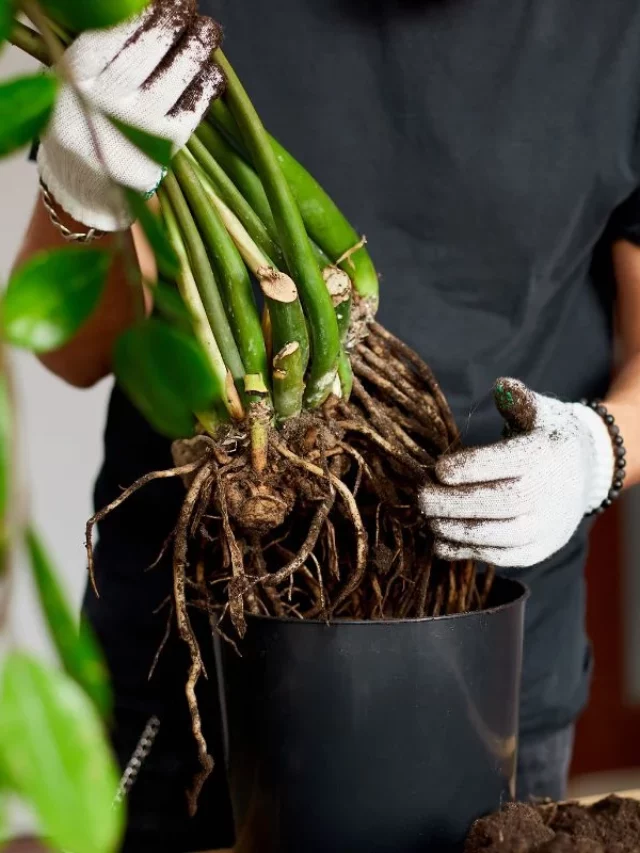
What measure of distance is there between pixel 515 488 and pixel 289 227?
259 mm

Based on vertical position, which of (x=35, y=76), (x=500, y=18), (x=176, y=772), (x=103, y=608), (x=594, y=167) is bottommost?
(x=176, y=772)

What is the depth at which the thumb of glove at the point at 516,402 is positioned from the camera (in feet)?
2.36

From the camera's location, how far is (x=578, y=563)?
1096 millimetres

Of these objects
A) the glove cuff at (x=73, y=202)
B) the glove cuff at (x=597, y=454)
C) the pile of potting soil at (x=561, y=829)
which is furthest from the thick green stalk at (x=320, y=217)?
the pile of potting soil at (x=561, y=829)

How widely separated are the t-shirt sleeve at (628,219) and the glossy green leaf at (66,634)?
3.11ft

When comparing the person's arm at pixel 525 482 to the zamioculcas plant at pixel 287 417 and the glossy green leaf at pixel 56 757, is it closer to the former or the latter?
the zamioculcas plant at pixel 287 417

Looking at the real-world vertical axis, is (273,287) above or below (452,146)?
below

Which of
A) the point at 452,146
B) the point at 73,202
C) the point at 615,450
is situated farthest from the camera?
the point at 452,146

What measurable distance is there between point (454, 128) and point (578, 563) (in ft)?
1.64

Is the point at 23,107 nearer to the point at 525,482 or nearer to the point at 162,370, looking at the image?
the point at 162,370

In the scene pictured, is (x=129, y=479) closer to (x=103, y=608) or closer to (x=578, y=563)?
(x=103, y=608)

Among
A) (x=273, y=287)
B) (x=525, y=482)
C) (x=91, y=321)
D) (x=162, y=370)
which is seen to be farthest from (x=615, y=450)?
(x=162, y=370)

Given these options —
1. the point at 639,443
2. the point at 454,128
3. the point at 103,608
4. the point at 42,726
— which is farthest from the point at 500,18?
the point at 42,726

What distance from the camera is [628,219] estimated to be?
3.40 ft
